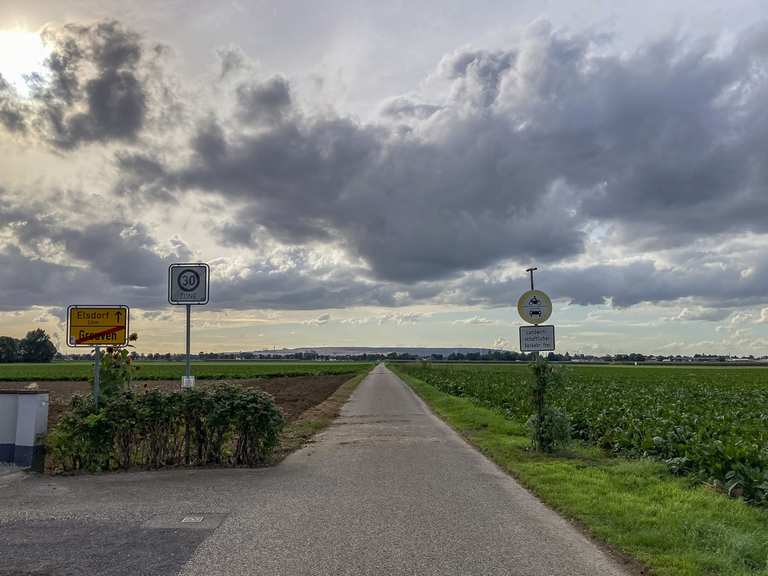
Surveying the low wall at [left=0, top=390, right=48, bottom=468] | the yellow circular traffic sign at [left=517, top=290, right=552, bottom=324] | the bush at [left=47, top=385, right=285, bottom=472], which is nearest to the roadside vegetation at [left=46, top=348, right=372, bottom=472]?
the bush at [left=47, top=385, right=285, bottom=472]

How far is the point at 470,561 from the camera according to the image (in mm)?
5781

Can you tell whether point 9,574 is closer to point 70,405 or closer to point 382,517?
point 382,517

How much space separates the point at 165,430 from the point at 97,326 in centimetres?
241

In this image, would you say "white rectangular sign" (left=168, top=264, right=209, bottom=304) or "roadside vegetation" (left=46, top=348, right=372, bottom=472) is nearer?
"roadside vegetation" (left=46, top=348, right=372, bottom=472)

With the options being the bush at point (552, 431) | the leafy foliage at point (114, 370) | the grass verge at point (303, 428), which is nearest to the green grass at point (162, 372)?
the grass verge at point (303, 428)

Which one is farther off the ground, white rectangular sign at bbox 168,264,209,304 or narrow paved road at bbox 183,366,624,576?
white rectangular sign at bbox 168,264,209,304

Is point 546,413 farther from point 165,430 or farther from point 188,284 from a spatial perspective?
point 188,284

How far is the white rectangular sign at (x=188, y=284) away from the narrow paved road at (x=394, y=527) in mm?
3611

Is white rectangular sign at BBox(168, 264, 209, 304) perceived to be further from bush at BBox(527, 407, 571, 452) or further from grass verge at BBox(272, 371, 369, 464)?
bush at BBox(527, 407, 571, 452)

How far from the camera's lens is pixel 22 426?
410 inches

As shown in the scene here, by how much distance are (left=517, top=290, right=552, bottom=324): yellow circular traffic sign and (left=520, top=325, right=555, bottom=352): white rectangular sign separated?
0.19 metres

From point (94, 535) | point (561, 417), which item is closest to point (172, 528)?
point (94, 535)

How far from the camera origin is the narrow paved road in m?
5.66

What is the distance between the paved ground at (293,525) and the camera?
5.68 m
